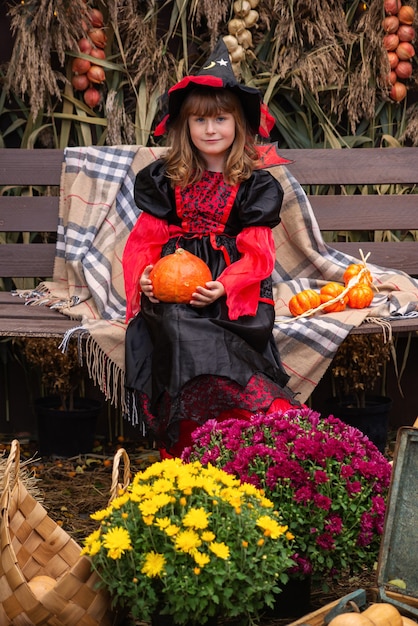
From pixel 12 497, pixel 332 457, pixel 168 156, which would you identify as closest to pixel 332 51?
pixel 168 156

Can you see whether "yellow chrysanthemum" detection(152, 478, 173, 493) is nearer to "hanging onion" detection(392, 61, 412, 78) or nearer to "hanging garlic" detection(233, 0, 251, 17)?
"hanging garlic" detection(233, 0, 251, 17)

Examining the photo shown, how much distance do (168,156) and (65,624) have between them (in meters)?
2.13

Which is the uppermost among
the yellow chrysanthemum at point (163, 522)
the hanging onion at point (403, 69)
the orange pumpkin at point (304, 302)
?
the hanging onion at point (403, 69)

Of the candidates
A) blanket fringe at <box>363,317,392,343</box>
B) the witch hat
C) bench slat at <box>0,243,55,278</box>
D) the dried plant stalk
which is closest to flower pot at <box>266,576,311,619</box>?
blanket fringe at <box>363,317,392,343</box>

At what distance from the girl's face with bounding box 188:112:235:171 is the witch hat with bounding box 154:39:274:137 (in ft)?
0.32

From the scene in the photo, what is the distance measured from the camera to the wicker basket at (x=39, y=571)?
2.39 m

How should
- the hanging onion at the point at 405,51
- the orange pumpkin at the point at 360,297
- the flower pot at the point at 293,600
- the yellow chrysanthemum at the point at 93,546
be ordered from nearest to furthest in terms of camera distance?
the yellow chrysanthemum at the point at 93,546 → the flower pot at the point at 293,600 → the orange pumpkin at the point at 360,297 → the hanging onion at the point at 405,51

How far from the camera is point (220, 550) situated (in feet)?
7.18

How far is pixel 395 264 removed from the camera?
4895 millimetres

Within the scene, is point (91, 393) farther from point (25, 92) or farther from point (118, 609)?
point (118, 609)

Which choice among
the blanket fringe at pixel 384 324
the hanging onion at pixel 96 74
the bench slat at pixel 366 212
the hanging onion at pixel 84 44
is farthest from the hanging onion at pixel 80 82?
the blanket fringe at pixel 384 324

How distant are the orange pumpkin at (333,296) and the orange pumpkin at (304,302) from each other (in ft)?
0.10

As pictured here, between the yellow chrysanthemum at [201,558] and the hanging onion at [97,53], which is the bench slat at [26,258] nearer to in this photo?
the hanging onion at [97,53]

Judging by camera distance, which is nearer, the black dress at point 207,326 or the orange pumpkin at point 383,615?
the orange pumpkin at point 383,615
